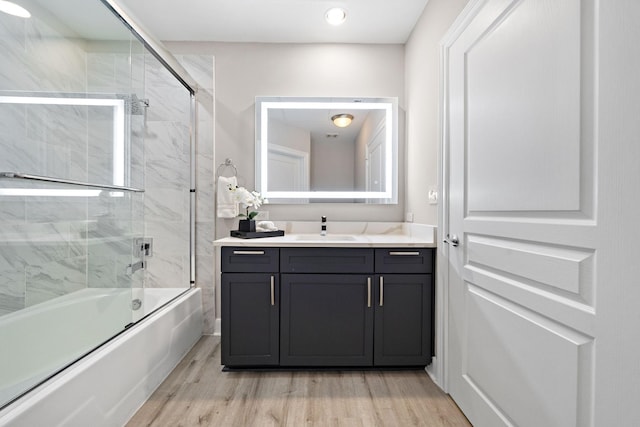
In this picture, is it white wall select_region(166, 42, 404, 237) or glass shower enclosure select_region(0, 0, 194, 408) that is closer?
glass shower enclosure select_region(0, 0, 194, 408)

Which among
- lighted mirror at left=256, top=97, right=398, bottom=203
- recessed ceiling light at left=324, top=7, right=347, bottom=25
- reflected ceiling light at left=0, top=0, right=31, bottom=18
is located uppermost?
recessed ceiling light at left=324, top=7, right=347, bottom=25

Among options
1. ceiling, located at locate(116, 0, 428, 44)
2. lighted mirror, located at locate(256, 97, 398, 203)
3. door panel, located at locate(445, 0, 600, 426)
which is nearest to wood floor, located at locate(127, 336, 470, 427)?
door panel, located at locate(445, 0, 600, 426)

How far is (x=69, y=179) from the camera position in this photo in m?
1.59

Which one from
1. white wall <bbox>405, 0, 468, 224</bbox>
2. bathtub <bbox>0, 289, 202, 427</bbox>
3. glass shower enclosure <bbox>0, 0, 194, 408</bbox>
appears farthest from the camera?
white wall <bbox>405, 0, 468, 224</bbox>

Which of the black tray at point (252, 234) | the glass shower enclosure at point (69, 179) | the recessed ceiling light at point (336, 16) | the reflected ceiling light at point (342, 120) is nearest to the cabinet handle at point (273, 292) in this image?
the black tray at point (252, 234)

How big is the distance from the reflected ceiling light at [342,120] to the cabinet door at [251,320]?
4.41 ft

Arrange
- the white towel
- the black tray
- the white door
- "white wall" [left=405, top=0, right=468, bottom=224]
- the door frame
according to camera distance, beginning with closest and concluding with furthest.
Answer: the white door
the door frame
"white wall" [left=405, top=0, right=468, bottom=224]
the black tray
the white towel

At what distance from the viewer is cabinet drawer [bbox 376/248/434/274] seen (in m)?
2.00

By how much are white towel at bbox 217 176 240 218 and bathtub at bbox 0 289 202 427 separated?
0.79 metres

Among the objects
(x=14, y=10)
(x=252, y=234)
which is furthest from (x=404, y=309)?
(x=14, y=10)

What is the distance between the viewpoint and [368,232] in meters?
2.65

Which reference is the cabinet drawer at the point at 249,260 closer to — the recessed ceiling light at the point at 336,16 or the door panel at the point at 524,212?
the door panel at the point at 524,212

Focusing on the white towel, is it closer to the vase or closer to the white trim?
the vase

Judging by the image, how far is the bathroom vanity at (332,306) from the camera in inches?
78.6
